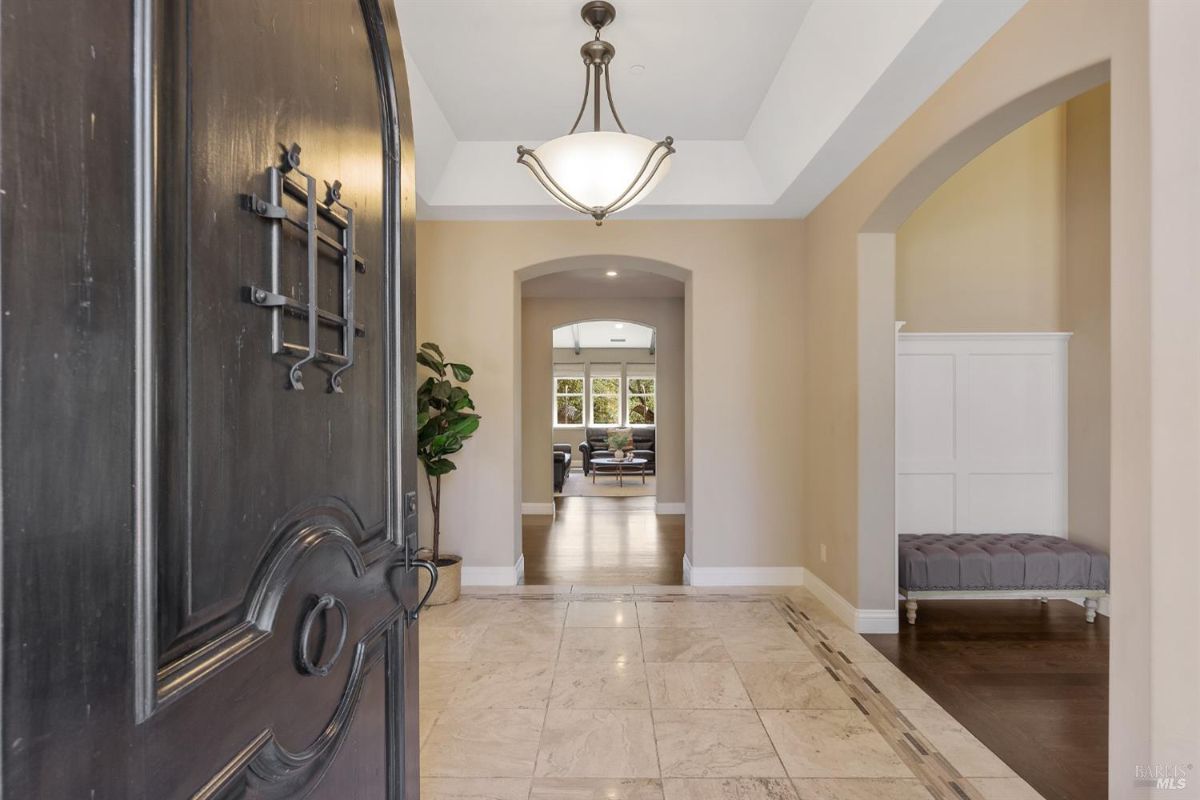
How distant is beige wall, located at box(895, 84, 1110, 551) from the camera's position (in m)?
4.18

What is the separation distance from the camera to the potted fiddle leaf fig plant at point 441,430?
158 inches

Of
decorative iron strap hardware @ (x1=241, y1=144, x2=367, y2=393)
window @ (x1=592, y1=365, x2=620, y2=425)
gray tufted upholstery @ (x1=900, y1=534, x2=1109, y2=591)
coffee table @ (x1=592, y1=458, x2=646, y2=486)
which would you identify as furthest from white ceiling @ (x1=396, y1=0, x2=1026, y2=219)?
window @ (x1=592, y1=365, x2=620, y2=425)

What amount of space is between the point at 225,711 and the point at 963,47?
3036mm

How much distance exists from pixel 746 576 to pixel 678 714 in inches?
82.3

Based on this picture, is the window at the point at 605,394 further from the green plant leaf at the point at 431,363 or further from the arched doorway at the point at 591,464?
the green plant leaf at the point at 431,363

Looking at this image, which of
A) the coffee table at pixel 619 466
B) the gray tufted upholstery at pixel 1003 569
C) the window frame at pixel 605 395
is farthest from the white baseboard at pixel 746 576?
the window frame at pixel 605 395

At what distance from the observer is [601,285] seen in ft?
23.3

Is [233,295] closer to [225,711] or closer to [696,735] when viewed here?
[225,711]

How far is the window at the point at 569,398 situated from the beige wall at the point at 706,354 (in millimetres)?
9627

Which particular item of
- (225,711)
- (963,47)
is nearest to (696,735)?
Result: (225,711)

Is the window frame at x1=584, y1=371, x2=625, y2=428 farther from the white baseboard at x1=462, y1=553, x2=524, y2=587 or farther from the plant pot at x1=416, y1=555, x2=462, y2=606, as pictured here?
the plant pot at x1=416, y1=555, x2=462, y2=606

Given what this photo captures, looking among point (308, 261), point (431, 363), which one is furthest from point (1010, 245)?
point (308, 261)

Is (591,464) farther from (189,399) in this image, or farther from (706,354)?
(189,399)

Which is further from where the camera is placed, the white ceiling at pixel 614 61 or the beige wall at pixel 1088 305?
the beige wall at pixel 1088 305
